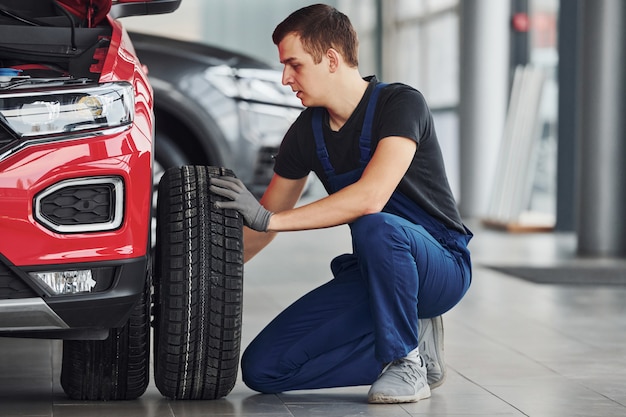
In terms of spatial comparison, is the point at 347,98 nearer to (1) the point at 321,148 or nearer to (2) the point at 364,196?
(1) the point at 321,148

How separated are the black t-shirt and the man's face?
120 mm

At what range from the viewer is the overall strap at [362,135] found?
3236 mm

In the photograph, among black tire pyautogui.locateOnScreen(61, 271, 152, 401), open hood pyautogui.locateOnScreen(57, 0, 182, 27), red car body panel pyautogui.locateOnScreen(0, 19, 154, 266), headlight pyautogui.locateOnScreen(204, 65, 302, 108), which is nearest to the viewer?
red car body panel pyautogui.locateOnScreen(0, 19, 154, 266)

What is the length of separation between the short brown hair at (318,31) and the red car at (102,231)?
1.38ft

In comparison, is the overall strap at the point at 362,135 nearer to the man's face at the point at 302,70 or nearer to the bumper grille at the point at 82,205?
the man's face at the point at 302,70

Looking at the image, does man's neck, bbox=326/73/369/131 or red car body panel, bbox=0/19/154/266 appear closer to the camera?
red car body panel, bbox=0/19/154/266

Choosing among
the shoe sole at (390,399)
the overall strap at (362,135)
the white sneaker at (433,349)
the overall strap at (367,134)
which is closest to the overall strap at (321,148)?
the overall strap at (362,135)

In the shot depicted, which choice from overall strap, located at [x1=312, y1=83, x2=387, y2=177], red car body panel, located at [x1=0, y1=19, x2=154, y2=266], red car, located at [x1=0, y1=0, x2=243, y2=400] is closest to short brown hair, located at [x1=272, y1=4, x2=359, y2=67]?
overall strap, located at [x1=312, y1=83, x2=387, y2=177]

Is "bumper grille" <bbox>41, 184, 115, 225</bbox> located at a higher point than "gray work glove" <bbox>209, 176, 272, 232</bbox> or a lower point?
higher

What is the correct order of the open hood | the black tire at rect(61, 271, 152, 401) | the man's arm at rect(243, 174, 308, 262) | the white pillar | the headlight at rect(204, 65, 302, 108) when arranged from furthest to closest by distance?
the white pillar
the headlight at rect(204, 65, 302, 108)
the man's arm at rect(243, 174, 308, 262)
the open hood
the black tire at rect(61, 271, 152, 401)

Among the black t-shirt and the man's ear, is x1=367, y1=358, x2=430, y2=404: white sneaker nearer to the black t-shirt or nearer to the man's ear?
the black t-shirt

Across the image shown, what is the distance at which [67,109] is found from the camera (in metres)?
2.65

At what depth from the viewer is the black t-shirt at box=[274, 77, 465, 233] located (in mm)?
3188

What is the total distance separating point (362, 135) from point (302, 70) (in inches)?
9.6
